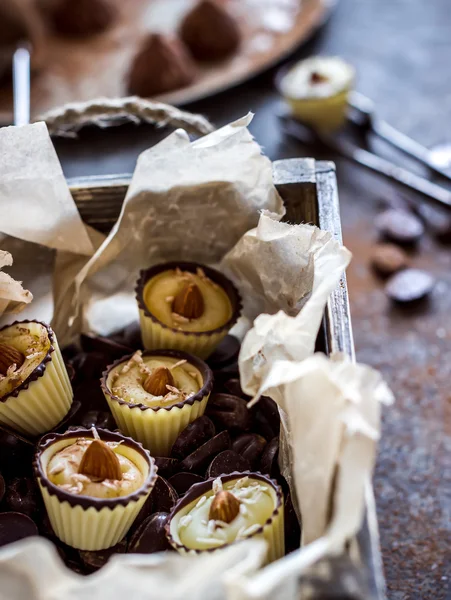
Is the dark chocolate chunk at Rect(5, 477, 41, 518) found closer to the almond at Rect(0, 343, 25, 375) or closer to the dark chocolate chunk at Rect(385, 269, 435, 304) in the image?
the almond at Rect(0, 343, 25, 375)

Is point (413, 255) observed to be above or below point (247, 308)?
below

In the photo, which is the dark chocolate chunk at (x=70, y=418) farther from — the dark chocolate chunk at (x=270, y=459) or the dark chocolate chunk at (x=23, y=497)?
the dark chocolate chunk at (x=270, y=459)

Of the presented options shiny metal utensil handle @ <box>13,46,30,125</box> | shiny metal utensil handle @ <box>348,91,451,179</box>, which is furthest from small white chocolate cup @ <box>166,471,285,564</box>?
shiny metal utensil handle @ <box>348,91,451,179</box>

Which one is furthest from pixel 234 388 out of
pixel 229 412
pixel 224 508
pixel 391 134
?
pixel 391 134

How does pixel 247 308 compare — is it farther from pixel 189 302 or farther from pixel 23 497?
pixel 23 497

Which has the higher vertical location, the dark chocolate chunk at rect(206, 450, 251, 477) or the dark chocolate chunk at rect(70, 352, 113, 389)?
the dark chocolate chunk at rect(206, 450, 251, 477)

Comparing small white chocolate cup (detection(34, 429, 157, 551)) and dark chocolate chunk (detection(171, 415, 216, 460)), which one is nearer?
small white chocolate cup (detection(34, 429, 157, 551))
